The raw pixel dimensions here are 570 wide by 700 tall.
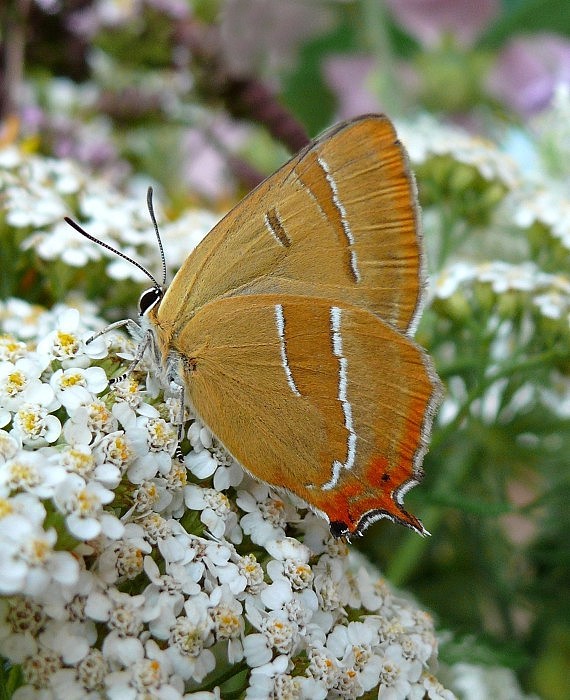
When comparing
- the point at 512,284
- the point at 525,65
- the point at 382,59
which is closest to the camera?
the point at 512,284

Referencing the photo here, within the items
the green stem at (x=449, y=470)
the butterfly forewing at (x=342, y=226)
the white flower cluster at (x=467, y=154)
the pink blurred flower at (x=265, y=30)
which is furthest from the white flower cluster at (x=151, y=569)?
the pink blurred flower at (x=265, y=30)

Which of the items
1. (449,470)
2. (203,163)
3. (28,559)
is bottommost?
(449,470)

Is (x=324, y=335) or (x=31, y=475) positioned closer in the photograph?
(x=31, y=475)

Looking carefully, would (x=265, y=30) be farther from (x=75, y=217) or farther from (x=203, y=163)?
(x=75, y=217)

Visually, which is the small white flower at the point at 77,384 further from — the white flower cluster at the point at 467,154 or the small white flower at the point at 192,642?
the white flower cluster at the point at 467,154

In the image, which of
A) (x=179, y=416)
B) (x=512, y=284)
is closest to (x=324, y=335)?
(x=179, y=416)

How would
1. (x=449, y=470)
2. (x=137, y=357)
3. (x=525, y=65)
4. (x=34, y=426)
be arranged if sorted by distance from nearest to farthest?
(x=34, y=426) < (x=137, y=357) < (x=449, y=470) < (x=525, y=65)

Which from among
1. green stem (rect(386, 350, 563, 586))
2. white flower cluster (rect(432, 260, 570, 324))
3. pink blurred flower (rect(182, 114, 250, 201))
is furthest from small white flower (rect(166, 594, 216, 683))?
pink blurred flower (rect(182, 114, 250, 201))
